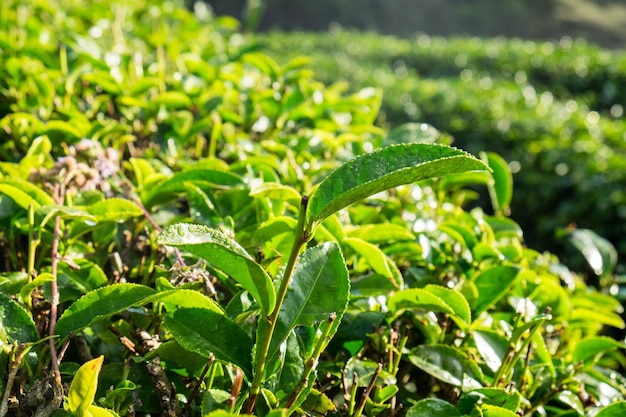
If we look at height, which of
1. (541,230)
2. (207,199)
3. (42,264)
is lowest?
(541,230)

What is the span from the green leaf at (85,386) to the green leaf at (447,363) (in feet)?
1.88

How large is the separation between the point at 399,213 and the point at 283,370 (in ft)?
2.50

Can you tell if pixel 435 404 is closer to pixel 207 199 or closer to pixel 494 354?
pixel 494 354

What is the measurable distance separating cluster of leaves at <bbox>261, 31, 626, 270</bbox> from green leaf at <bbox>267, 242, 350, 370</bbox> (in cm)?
165

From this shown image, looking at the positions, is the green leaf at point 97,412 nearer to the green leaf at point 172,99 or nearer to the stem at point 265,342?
the stem at point 265,342

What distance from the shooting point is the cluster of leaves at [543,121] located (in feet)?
14.1

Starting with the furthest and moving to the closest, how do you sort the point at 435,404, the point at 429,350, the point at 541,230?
the point at 541,230, the point at 429,350, the point at 435,404

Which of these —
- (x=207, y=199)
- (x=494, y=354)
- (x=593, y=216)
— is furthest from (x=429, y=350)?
(x=593, y=216)

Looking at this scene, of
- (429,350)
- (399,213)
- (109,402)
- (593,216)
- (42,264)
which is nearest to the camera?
(109,402)

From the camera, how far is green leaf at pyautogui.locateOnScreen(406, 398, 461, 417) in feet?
3.47

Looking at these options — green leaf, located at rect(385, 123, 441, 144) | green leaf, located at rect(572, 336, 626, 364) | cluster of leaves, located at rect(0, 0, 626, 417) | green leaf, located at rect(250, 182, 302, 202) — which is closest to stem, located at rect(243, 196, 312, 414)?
cluster of leaves, located at rect(0, 0, 626, 417)

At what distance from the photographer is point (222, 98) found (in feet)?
6.42

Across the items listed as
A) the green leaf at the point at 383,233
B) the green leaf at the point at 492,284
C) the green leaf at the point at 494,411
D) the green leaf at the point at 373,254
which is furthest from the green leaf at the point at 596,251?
the green leaf at the point at 494,411

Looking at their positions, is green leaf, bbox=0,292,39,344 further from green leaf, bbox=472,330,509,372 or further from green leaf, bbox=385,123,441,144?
green leaf, bbox=385,123,441,144
